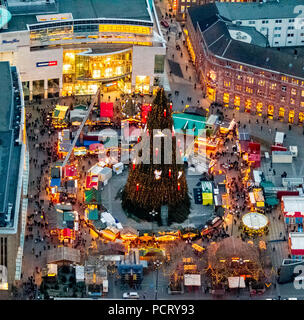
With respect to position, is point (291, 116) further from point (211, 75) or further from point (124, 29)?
point (124, 29)

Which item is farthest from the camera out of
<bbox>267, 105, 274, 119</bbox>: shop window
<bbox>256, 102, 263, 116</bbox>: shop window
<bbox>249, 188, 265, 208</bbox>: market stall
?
<bbox>256, 102, 263, 116</bbox>: shop window

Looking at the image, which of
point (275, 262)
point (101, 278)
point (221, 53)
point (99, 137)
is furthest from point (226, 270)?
point (221, 53)

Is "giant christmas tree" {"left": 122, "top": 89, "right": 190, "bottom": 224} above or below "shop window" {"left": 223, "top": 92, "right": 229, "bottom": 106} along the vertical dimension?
below

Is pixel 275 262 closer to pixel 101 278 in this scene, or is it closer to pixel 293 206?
pixel 293 206

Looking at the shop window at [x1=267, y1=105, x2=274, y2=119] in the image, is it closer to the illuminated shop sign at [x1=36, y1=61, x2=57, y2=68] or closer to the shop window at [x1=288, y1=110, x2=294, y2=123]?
the shop window at [x1=288, y1=110, x2=294, y2=123]

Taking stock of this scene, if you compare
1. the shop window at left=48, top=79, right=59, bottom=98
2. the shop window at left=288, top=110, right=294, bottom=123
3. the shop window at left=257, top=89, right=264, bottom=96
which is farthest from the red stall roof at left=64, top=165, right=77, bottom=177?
the shop window at left=288, top=110, right=294, bottom=123

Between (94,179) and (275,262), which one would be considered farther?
(94,179)

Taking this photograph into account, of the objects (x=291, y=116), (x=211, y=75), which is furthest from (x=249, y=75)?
(x=291, y=116)
